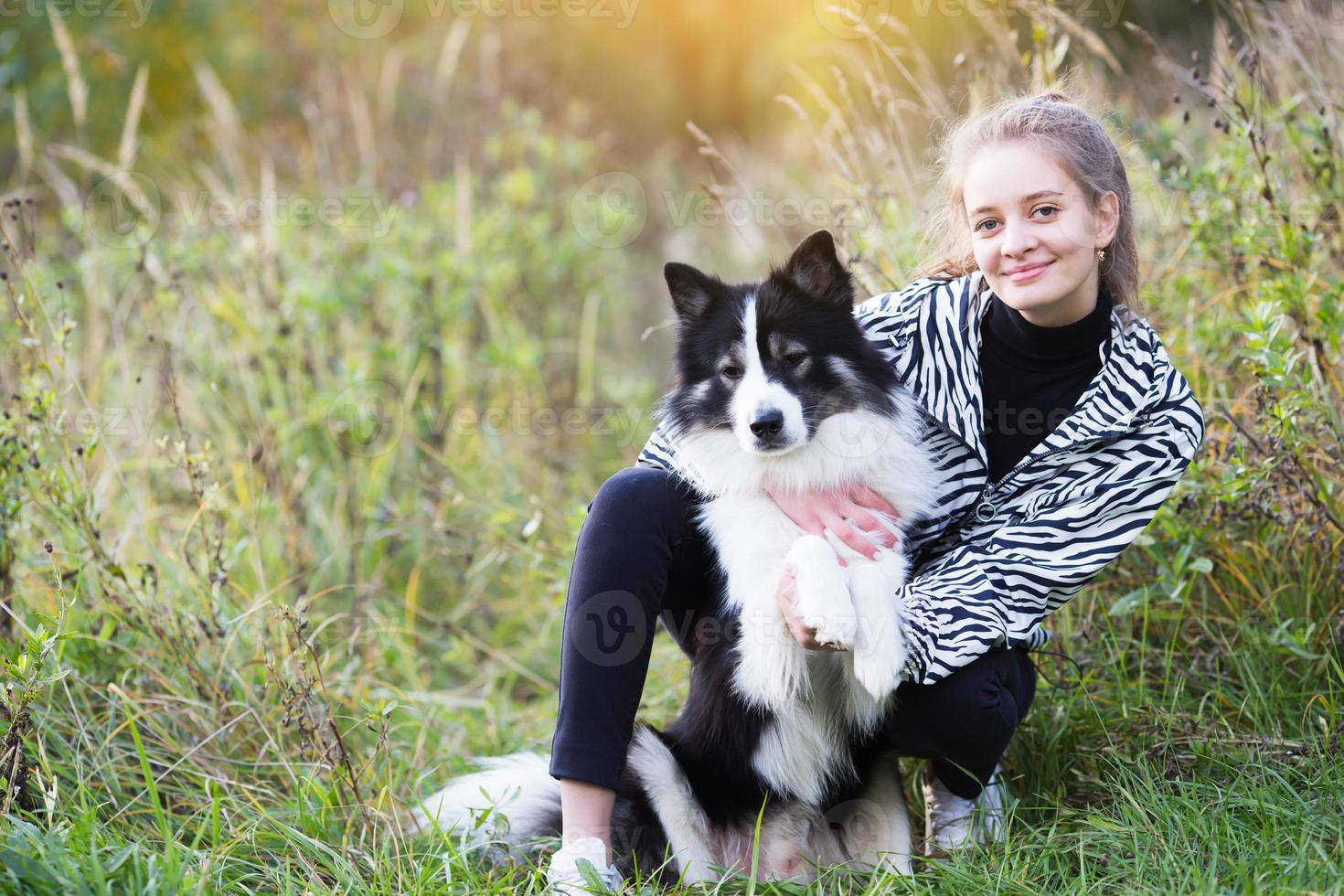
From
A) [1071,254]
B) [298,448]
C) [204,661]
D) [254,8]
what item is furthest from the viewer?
[254,8]

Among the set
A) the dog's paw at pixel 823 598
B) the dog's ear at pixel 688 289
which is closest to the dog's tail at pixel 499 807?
the dog's paw at pixel 823 598

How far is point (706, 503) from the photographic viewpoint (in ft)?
8.30

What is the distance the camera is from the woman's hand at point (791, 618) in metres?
2.17

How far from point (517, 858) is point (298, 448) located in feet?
7.76

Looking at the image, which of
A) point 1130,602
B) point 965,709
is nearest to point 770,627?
point 965,709

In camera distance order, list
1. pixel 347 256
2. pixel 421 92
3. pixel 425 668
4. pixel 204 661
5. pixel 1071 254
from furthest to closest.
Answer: pixel 421 92, pixel 347 256, pixel 425 668, pixel 204 661, pixel 1071 254

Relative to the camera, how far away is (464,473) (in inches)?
173

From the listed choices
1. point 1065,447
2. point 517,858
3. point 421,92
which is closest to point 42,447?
point 517,858

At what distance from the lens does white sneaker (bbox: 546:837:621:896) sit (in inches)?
87.3

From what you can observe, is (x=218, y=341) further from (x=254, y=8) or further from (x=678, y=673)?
(x=254, y=8)

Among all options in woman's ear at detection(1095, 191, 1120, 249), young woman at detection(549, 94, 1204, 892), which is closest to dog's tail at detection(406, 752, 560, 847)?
young woman at detection(549, 94, 1204, 892)

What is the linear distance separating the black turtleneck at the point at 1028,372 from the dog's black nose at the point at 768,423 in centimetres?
51

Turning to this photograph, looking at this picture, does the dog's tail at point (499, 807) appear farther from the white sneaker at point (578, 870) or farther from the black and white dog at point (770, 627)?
the white sneaker at point (578, 870)

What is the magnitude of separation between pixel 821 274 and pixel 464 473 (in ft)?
7.30
